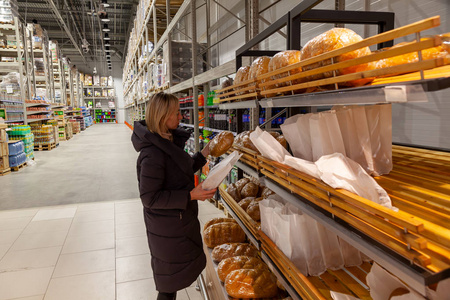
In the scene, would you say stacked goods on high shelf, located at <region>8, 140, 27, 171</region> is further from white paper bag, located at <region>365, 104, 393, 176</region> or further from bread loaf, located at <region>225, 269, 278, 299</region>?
white paper bag, located at <region>365, 104, 393, 176</region>

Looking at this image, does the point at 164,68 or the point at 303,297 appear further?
the point at 164,68

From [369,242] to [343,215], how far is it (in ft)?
0.33

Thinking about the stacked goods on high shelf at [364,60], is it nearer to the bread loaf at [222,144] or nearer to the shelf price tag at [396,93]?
the shelf price tag at [396,93]

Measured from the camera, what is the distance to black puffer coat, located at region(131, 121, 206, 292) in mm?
1768

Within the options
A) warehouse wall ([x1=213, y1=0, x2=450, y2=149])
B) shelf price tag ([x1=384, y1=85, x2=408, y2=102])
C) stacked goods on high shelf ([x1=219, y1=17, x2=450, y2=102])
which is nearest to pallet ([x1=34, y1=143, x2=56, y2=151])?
warehouse wall ([x1=213, y1=0, x2=450, y2=149])

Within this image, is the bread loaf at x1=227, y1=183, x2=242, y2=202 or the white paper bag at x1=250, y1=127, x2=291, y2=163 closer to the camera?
the white paper bag at x1=250, y1=127, x2=291, y2=163

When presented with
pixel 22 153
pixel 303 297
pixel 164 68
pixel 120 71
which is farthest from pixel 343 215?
pixel 120 71

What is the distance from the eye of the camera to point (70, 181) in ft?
21.2

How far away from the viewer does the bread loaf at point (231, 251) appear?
6.78 ft

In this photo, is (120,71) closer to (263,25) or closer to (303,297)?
(263,25)

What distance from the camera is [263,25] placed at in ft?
14.6

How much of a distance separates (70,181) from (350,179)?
6.67 m

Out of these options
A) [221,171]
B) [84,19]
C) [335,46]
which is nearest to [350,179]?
[335,46]

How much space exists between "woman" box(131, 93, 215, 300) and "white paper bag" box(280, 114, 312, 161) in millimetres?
673
